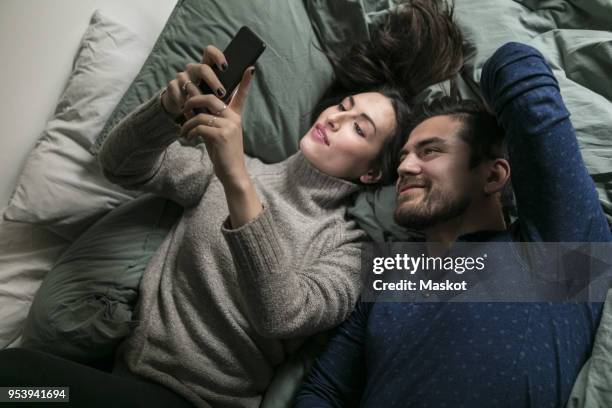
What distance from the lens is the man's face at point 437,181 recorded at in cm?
89

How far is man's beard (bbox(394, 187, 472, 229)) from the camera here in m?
0.88

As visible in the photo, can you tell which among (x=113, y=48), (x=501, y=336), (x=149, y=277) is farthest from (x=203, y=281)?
(x=113, y=48)

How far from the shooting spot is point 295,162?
110 centimetres

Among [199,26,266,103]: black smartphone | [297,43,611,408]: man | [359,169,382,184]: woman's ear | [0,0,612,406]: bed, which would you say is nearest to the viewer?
[297,43,611,408]: man

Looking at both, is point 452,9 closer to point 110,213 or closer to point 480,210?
point 480,210

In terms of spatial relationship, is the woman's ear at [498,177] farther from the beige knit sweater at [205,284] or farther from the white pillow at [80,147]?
the white pillow at [80,147]

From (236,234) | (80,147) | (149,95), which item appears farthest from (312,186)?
(80,147)

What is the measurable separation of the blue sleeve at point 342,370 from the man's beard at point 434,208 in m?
0.20

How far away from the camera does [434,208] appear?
2.90 ft

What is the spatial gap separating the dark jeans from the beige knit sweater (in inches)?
1.9

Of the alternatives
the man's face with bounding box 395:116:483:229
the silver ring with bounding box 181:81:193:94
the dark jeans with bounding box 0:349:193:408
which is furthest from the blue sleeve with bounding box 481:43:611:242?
the dark jeans with bounding box 0:349:193:408

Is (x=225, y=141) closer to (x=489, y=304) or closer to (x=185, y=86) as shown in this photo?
(x=185, y=86)

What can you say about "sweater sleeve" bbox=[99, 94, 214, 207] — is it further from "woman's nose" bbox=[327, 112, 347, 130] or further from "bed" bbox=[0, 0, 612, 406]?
"woman's nose" bbox=[327, 112, 347, 130]

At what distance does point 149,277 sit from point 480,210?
68 centimetres
